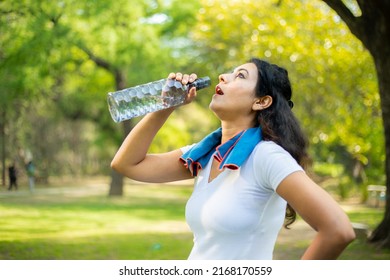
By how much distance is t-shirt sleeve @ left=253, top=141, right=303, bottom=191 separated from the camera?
3.64 feet

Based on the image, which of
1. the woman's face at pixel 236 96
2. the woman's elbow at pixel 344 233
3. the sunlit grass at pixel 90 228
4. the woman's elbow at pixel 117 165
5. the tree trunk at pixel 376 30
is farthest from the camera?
the sunlit grass at pixel 90 228

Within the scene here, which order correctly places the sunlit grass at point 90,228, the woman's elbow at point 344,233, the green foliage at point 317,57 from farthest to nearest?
the green foliage at point 317,57 < the sunlit grass at point 90,228 < the woman's elbow at point 344,233

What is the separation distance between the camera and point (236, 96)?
1313 millimetres

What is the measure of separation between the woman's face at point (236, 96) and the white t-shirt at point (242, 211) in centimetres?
13

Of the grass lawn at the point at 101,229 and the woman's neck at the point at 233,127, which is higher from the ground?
the woman's neck at the point at 233,127

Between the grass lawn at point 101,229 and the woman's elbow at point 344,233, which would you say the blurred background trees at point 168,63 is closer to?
the grass lawn at point 101,229

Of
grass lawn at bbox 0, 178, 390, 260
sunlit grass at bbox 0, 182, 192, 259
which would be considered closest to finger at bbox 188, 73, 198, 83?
grass lawn at bbox 0, 178, 390, 260

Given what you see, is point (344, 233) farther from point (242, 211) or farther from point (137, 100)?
point (137, 100)

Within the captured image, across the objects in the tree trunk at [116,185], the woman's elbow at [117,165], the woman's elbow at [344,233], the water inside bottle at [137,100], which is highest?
the woman's elbow at [344,233]

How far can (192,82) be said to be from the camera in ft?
4.47

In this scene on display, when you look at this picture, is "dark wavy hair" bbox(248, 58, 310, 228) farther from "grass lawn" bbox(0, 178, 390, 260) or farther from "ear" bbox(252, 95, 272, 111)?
"grass lawn" bbox(0, 178, 390, 260)

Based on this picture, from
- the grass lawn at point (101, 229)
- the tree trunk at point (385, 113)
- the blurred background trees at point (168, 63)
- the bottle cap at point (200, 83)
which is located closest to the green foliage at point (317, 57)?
the blurred background trees at point (168, 63)

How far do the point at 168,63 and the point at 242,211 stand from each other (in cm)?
1017

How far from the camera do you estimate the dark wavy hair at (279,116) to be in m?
1.25
